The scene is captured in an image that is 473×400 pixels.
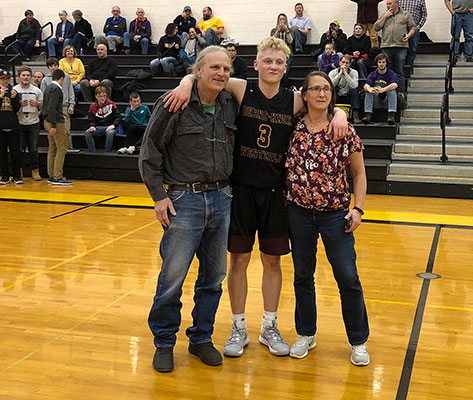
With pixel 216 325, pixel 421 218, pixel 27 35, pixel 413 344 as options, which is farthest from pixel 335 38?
pixel 413 344

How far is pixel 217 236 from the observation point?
137 inches

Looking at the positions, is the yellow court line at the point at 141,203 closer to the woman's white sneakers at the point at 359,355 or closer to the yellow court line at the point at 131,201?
the yellow court line at the point at 131,201

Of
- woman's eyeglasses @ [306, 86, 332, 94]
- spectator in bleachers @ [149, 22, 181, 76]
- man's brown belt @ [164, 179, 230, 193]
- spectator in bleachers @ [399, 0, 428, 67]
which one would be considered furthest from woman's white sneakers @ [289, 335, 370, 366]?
spectator in bleachers @ [149, 22, 181, 76]

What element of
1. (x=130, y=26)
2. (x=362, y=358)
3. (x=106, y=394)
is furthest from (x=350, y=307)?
(x=130, y=26)

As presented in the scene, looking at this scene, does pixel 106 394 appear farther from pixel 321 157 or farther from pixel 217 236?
pixel 321 157

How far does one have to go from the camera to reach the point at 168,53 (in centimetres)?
1281

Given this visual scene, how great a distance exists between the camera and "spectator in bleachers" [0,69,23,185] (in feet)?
30.9

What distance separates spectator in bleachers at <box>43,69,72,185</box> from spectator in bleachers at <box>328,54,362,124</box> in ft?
13.8

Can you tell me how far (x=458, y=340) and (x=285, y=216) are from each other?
1.33m

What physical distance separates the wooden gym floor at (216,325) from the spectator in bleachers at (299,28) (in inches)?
250

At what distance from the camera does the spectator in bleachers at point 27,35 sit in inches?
571

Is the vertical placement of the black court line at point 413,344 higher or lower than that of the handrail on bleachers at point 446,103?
lower

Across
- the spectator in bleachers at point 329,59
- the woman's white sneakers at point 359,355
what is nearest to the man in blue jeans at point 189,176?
the woman's white sneakers at point 359,355

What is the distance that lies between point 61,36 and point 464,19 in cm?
816
